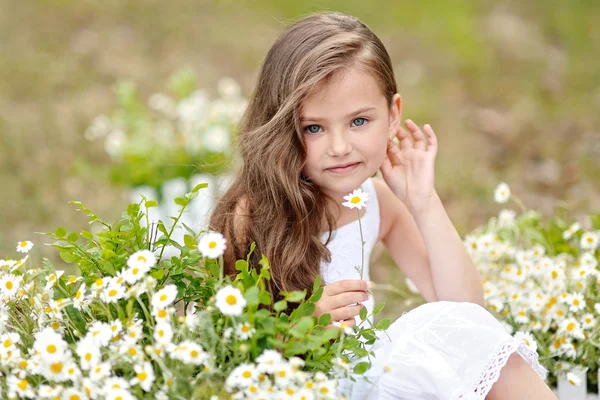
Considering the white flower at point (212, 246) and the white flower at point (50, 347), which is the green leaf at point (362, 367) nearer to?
the white flower at point (212, 246)

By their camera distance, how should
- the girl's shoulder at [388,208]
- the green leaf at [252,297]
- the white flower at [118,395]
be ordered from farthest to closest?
the girl's shoulder at [388,208], the green leaf at [252,297], the white flower at [118,395]

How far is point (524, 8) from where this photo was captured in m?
5.66

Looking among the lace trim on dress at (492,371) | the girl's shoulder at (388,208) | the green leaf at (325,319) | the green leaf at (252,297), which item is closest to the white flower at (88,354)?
the green leaf at (252,297)

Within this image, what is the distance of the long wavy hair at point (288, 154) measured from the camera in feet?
6.05

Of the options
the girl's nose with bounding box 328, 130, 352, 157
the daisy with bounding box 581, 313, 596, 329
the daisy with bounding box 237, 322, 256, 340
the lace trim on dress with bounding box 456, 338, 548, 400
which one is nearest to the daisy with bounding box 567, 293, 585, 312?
the daisy with bounding box 581, 313, 596, 329

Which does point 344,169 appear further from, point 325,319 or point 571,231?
point 571,231

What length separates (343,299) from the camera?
1672 mm

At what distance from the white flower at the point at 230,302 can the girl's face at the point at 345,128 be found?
2.14 feet

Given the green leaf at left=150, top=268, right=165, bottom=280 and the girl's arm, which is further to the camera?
the girl's arm

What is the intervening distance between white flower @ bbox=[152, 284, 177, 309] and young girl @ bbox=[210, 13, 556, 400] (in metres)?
0.47

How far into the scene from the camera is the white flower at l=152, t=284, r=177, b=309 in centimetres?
130

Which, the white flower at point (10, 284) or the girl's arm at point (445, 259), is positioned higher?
the white flower at point (10, 284)

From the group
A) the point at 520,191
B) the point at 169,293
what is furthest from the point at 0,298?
the point at 520,191

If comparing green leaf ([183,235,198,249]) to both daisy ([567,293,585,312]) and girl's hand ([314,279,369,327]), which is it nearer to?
girl's hand ([314,279,369,327])
